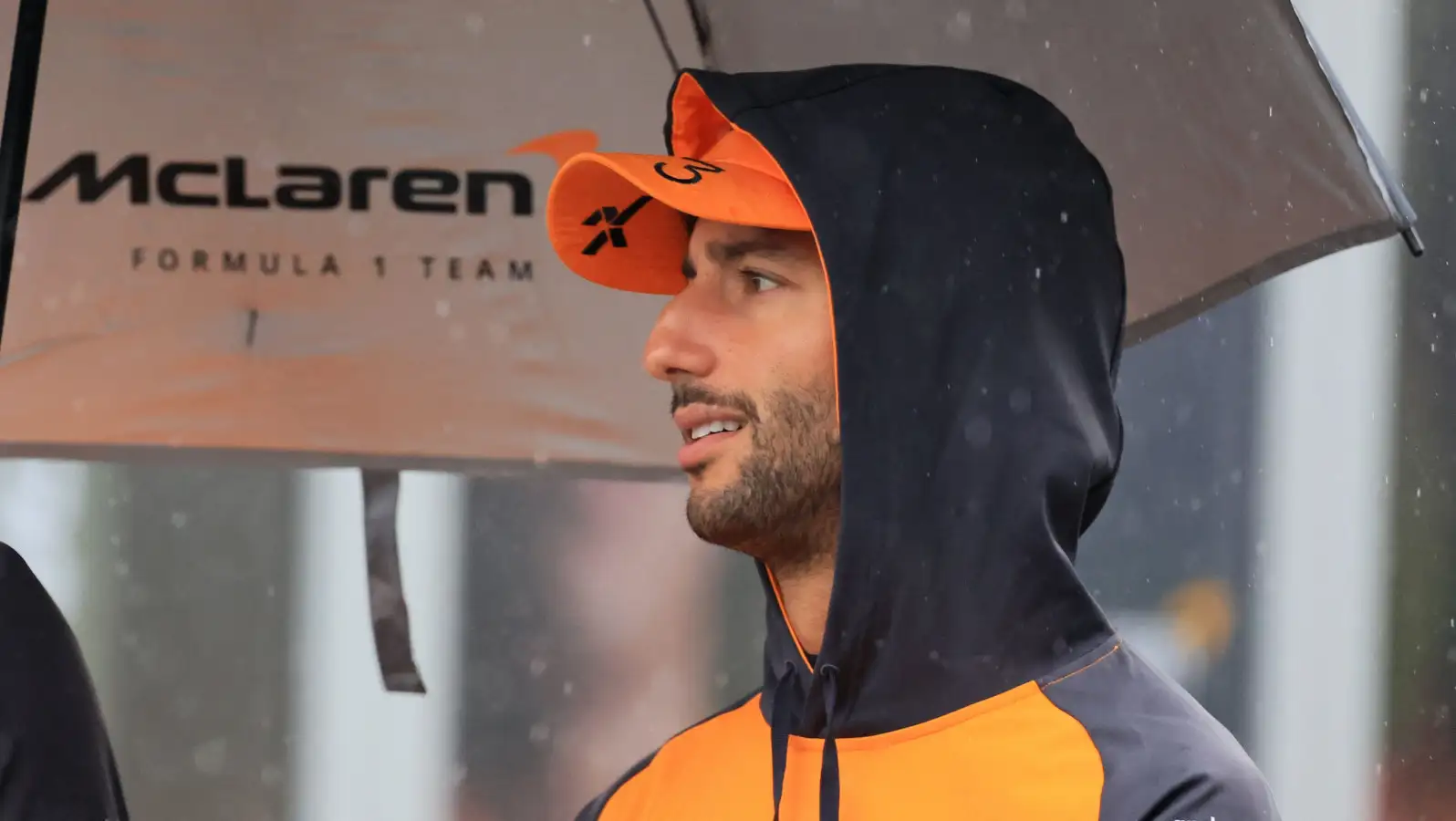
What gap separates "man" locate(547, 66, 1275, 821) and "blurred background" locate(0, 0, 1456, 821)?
4214 millimetres

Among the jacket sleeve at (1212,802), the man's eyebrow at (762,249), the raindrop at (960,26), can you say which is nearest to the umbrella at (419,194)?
the raindrop at (960,26)

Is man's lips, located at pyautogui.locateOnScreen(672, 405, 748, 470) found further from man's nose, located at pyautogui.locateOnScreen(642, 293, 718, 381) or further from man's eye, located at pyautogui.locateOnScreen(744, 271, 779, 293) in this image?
man's eye, located at pyautogui.locateOnScreen(744, 271, 779, 293)

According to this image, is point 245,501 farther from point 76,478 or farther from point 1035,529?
point 1035,529

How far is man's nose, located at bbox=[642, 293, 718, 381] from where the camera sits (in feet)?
6.79

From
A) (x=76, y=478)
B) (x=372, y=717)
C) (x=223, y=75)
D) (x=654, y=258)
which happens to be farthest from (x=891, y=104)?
(x=76, y=478)

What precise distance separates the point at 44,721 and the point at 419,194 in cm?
113

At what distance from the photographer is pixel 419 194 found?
2.83 metres

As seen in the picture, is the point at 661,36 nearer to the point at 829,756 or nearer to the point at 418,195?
the point at 418,195

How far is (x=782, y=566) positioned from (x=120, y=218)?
4.54ft

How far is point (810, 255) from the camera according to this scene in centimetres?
208

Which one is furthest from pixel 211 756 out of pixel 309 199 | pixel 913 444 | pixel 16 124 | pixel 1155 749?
pixel 1155 749

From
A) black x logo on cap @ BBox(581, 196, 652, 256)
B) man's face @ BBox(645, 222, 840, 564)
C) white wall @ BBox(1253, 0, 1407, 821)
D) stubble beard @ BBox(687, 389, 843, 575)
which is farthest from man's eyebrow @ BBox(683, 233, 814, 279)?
white wall @ BBox(1253, 0, 1407, 821)

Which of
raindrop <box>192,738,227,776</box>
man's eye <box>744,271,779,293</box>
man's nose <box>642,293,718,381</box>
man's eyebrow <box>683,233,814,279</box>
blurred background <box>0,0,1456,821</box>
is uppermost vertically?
man's eyebrow <box>683,233,814,279</box>

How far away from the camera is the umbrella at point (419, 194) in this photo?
260cm
